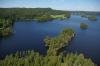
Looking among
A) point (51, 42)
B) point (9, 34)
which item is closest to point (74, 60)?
point (51, 42)

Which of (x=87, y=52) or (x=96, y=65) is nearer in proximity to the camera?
(x=96, y=65)

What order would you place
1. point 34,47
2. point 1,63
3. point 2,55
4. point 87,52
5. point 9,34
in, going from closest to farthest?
point 1,63 < point 2,55 < point 87,52 < point 34,47 < point 9,34

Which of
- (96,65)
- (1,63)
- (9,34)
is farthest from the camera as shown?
(9,34)

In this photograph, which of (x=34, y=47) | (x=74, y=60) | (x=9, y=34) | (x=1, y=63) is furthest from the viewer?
(x=9, y=34)

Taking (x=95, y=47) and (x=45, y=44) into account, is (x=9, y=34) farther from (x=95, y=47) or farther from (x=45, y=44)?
(x=95, y=47)

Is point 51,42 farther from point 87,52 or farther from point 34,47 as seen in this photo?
point 87,52

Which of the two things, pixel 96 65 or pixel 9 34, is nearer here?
pixel 96 65

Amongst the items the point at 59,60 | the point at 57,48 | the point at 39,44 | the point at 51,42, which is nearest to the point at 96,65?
the point at 59,60

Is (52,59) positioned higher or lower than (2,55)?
higher

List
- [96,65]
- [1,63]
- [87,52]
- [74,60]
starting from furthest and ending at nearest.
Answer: [87,52] → [96,65] → [74,60] → [1,63]
